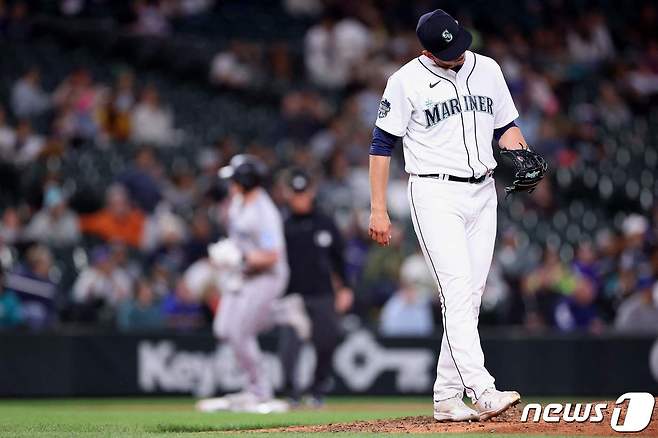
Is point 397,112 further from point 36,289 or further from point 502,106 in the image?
point 36,289

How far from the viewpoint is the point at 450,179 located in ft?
23.9

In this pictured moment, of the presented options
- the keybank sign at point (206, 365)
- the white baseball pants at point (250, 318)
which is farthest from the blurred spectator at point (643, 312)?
the white baseball pants at point (250, 318)

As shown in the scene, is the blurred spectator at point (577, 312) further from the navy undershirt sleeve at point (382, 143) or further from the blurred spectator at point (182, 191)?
the navy undershirt sleeve at point (382, 143)

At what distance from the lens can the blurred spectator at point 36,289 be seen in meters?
13.6

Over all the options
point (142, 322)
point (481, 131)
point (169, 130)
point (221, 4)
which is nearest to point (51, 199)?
point (142, 322)

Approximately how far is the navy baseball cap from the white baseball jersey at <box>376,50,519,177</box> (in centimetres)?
15

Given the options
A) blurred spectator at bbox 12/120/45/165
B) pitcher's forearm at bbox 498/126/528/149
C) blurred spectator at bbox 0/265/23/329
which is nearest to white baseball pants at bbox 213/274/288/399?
blurred spectator at bbox 0/265/23/329

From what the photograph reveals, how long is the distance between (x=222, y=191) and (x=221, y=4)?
6170 millimetres

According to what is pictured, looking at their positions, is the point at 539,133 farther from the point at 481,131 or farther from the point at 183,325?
the point at 481,131

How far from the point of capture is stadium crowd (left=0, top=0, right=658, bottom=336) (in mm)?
14406

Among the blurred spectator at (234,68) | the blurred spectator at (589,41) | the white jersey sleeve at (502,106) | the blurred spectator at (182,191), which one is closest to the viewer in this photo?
the white jersey sleeve at (502,106)

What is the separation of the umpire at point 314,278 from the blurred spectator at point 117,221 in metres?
3.93

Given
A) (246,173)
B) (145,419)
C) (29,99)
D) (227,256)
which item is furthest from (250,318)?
(29,99)

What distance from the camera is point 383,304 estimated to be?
15.1 metres
